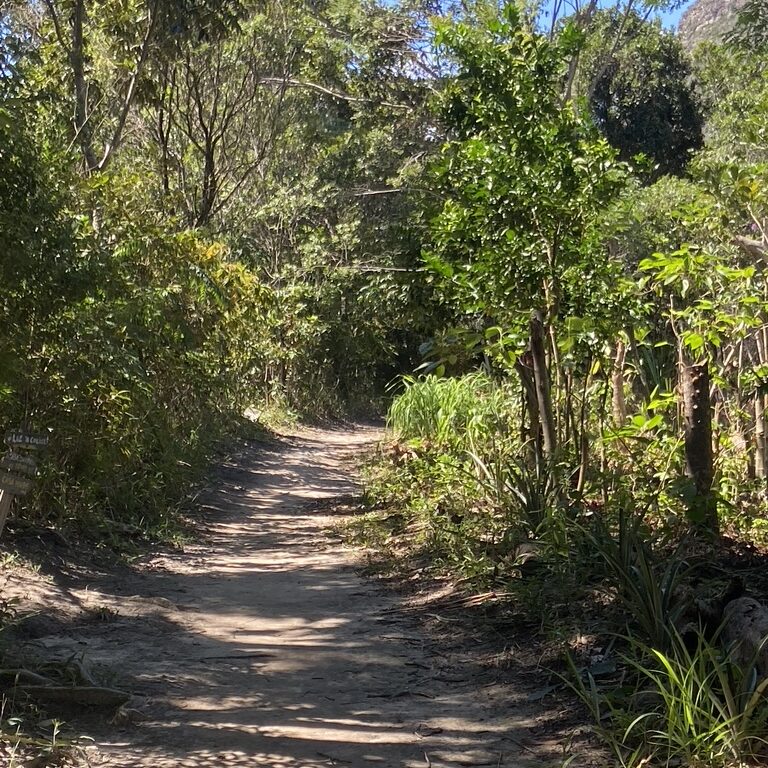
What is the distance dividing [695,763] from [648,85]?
25947 millimetres

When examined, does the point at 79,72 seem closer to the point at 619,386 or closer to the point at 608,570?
the point at 619,386

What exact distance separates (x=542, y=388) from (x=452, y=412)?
15.4 feet

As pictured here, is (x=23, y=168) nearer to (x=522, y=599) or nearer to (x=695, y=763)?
(x=522, y=599)

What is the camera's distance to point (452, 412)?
1249 centimetres

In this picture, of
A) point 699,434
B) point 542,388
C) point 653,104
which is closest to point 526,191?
point 542,388

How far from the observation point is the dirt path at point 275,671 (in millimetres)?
4098

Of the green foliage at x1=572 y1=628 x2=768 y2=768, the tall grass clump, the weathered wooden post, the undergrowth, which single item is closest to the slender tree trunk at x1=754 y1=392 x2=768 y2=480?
the undergrowth

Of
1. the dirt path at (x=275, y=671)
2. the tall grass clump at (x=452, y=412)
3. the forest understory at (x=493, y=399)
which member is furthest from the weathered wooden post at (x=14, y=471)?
the tall grass clump at (x=452, y=412)

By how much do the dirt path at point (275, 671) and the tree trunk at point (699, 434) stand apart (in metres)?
2.16

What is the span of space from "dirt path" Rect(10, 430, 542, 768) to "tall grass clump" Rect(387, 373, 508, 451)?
2648mm

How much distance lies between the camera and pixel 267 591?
7336 millimetres

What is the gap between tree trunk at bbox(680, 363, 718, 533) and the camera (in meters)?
6.44

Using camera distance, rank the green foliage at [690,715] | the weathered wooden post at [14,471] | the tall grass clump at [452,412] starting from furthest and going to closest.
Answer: the tall grass clump at [452,412] → the weathered wooden post at [14,471] → the green foliage at [690,715]

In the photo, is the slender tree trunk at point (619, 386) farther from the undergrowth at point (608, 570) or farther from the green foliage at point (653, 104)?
the green foliage at point (653, 104)
